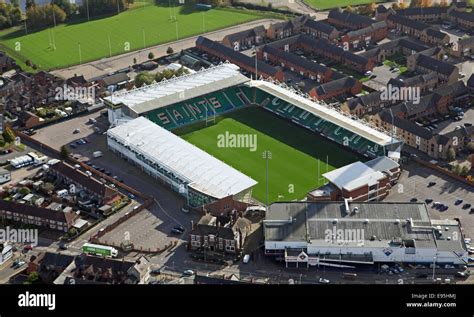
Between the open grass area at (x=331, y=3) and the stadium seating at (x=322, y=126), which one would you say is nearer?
the stadium seating at (x=322, y=126)

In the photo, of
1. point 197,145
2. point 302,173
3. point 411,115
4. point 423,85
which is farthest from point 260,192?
point 423,85

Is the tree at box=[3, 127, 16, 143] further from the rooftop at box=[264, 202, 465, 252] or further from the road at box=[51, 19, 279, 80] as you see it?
the rooftop at box=[264, 202, 465, 252]

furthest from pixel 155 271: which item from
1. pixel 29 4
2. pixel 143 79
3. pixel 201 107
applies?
pixel 29 4

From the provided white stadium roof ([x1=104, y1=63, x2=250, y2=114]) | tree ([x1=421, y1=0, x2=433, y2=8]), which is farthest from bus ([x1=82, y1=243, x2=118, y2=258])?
tree ([x1=421, y1=0, x2=433, y2=8])

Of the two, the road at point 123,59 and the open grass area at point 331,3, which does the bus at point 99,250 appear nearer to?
the road at point 123,59

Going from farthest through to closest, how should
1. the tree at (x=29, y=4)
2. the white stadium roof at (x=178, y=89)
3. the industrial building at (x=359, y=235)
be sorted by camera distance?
the tree at (x=29, y=4), the white stadium roof at (x=178, y=89), the industrial building at (x=359, y=235)

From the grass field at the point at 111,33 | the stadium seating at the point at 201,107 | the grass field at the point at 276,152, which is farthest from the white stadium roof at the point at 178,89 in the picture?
the grass field at the point at 111,33
